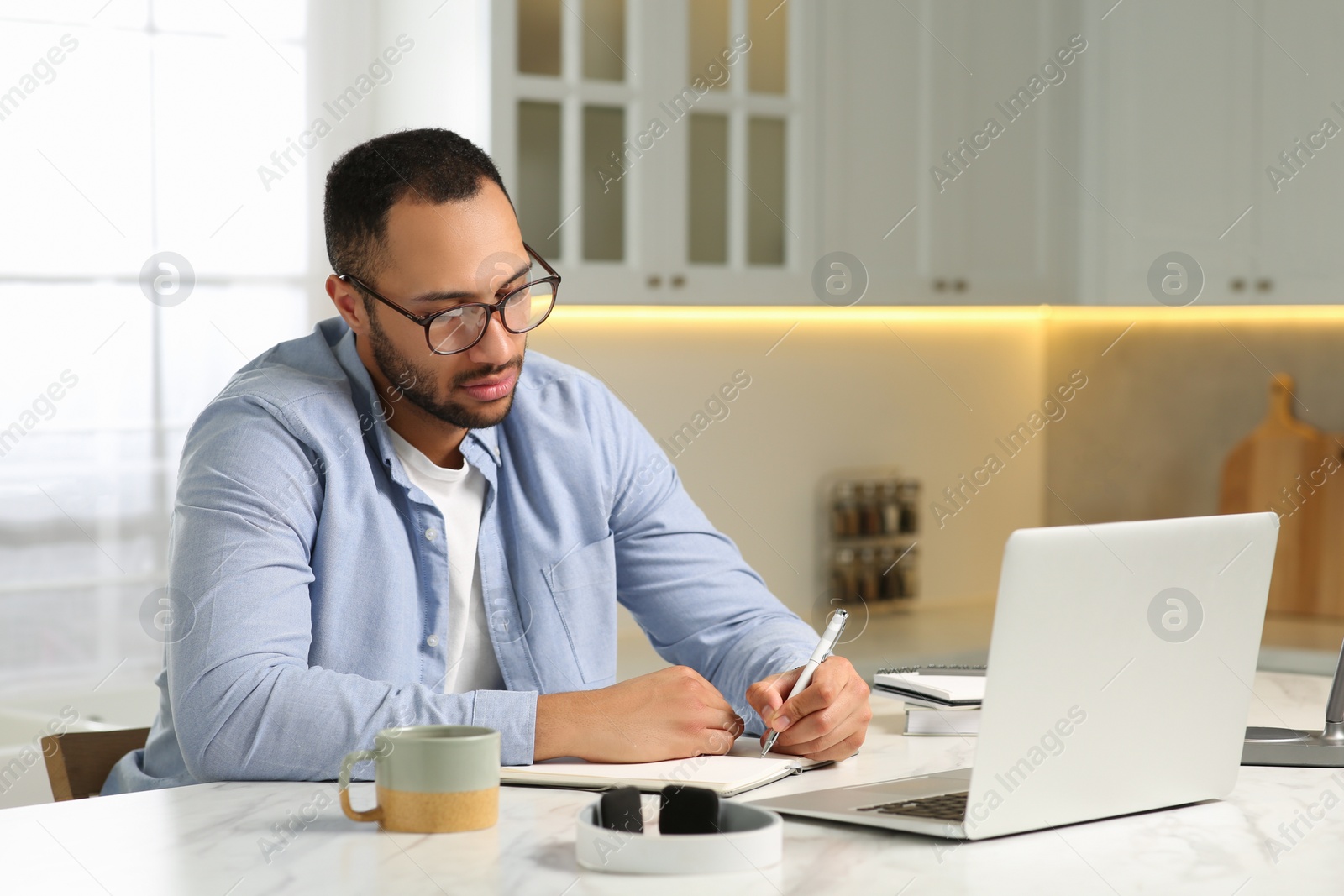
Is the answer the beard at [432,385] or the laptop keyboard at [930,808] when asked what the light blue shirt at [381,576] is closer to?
the beard at [432,385]

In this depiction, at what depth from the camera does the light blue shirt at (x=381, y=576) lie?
3.95 feet

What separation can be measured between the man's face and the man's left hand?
1.47ft

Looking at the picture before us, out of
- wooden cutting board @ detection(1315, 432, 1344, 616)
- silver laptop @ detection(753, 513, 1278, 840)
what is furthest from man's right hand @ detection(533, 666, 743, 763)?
wooden cutting board @ detection(1315, 432, 1344, 616)

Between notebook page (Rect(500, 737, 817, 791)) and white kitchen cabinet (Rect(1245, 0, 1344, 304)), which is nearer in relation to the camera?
notebook page (Rect(500, 737, 817, 791))

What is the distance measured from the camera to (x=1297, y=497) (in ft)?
10.1

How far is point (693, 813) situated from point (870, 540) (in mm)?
2550

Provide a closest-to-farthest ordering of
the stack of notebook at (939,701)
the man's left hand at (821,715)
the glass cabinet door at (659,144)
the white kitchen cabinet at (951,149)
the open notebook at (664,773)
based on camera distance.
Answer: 1. the open notebook at (664,773)
2. the man's left hand at (821,715)
3. the stack of notebook at (939,701)
4. the glass cabinet door at (659,144)
5. the white kitchen cabinet at (951,149)

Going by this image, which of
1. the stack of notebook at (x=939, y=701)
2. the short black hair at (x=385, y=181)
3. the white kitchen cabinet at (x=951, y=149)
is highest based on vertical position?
the white kitchen cabinet at (x=951, y=149)

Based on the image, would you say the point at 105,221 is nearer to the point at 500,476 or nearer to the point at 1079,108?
the point at 500,476

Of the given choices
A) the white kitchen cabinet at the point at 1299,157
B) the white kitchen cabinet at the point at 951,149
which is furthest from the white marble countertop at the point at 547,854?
the white kitchen cabinet at the point at 951,149

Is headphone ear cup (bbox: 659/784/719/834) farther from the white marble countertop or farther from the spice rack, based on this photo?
the spice rack

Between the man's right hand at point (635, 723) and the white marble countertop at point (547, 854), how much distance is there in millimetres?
75

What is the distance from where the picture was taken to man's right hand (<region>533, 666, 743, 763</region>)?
3.92 ft

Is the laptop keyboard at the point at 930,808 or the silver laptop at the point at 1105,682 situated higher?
the silver laptop at the point at 1105,682
